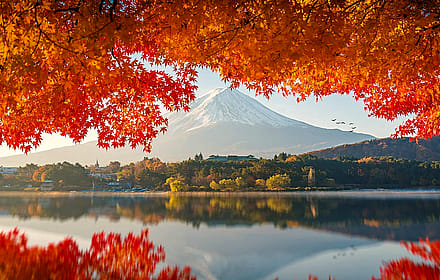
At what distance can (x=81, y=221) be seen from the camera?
32.7 feet

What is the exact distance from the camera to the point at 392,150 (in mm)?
32906

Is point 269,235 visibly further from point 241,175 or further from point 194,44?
Result: point 241,175

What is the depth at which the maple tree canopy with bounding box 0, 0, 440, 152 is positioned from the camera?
330 cm

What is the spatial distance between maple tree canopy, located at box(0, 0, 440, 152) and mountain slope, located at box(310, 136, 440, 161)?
1152 inches

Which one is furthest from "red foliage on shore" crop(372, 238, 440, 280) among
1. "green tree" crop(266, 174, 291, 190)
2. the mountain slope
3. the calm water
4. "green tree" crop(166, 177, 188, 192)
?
the mountain slope

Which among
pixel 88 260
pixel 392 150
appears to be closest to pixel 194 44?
pixel 88 260

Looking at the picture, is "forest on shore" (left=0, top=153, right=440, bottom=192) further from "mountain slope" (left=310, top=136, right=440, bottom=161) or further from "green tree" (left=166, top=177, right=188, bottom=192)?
"mountain slope" (left=310, top=136, right=440, bottom=161)

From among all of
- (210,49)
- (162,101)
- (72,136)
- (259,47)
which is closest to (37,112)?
(72,136)

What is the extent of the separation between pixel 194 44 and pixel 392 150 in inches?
1367

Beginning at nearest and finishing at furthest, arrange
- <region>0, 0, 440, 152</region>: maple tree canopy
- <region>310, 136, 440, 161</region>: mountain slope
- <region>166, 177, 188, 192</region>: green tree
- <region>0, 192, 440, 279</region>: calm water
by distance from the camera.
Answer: <region>0, 0, 440, 152</region>: maple tree canopy, <region>0, 192, 440, 279</region>: calm water, <region>166, 177, 188, 192</region>: green tree, <region>310, 136, 440, 161</region>: mountain slope

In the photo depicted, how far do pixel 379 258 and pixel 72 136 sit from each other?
7638 mm

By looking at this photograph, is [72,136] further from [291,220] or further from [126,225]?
[291,220]

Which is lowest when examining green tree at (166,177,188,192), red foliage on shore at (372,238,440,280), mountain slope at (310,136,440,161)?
red foliage on shore at (372,238,440,280)

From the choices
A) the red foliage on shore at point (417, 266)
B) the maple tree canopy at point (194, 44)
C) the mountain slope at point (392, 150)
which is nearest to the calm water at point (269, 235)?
the red foliage on shore at point (417, 266)
